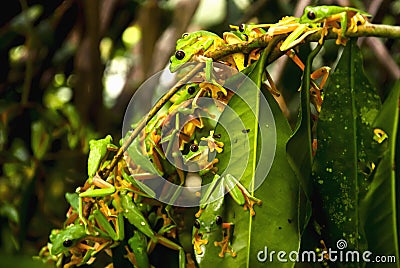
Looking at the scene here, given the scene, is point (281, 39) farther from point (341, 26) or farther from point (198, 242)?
point (198, 242)

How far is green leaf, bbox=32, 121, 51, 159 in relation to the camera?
1.10m

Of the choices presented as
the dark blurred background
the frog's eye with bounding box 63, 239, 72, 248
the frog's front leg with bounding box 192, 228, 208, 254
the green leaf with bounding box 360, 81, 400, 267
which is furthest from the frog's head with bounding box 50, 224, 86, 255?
the dark blurred background

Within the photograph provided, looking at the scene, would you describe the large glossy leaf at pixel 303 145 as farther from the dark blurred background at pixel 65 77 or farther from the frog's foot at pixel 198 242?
the dark blurred background at pixel 65 77

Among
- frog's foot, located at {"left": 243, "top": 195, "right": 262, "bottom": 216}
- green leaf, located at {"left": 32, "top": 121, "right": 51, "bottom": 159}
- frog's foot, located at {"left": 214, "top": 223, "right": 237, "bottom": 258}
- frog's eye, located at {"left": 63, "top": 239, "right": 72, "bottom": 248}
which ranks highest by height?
frog's foot, located at {"left": 243, "top": 195, "right": 262, "bottom": 216}

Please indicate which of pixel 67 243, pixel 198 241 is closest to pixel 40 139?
pixel 67 243

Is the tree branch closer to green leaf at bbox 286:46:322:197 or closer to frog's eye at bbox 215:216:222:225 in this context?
green leaf at bbox 286:46:322:197

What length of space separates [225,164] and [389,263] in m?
0.13

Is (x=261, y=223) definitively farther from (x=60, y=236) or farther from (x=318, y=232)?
A: (x=60, y=236)

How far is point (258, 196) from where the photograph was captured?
17.6 inches

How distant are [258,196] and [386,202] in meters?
0.09

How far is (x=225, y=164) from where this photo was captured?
0.46 meters

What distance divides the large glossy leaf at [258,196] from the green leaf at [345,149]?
0.9 inches

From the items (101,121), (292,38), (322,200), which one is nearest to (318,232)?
(322,200)

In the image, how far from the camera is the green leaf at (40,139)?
3.60 feet
